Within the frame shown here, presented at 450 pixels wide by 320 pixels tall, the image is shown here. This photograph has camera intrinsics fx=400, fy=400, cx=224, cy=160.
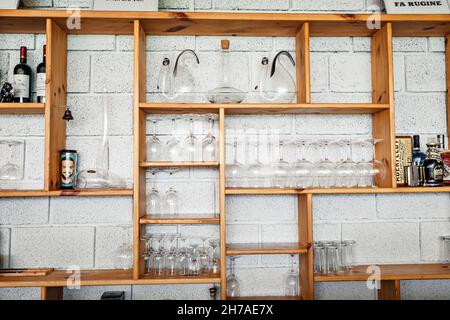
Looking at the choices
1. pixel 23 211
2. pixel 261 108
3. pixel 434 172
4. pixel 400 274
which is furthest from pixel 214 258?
pixel 434 172

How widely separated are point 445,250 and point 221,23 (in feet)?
4.91

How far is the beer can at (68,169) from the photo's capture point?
170 centimetres

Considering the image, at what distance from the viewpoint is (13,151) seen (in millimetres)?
1864

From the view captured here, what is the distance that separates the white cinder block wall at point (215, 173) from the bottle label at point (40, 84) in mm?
155

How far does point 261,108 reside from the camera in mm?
1721

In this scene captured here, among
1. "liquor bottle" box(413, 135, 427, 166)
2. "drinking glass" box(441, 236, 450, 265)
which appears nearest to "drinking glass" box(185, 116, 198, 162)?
"liquor bottle" box(413, 135, 427, 166)

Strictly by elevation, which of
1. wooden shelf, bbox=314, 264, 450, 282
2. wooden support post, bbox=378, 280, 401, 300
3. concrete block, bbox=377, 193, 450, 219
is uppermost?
concrete block, bbox=377, 193, 450, 219

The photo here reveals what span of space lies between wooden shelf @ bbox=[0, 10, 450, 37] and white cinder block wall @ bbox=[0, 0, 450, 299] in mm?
79

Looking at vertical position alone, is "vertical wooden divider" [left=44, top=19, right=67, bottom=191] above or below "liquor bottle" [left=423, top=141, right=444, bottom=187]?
above

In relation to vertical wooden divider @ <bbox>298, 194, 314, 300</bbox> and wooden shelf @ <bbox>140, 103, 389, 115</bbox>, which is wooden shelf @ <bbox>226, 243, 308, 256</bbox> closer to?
vertical wooden divider @ <bbox>298, 194, 314, 300</bbox>

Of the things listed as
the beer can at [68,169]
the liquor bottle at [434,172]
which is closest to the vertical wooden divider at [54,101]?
the beer can at [68,169]

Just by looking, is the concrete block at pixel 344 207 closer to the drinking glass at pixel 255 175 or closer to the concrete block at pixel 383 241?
the concrete block at pixel 383 241

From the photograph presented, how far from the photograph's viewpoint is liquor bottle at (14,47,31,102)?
1.74 metres
